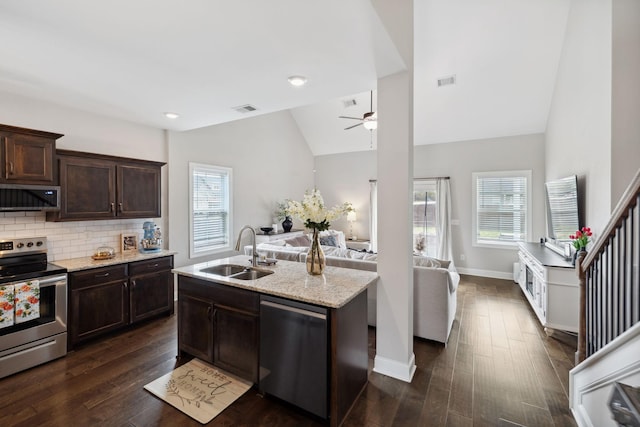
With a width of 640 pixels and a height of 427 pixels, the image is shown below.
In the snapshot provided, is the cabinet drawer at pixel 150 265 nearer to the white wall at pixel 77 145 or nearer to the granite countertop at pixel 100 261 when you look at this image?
the granite countertop at pixel 100 261

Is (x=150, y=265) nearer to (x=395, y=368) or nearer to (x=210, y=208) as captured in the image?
(x=210, y=208)

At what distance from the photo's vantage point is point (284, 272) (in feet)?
9.05

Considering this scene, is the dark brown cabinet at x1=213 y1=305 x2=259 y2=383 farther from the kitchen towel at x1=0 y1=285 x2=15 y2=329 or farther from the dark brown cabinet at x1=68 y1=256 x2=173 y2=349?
the kitchen towel at x1=0 y1=285 x2=15 y2=329

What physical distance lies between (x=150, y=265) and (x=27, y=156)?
65.7 inches

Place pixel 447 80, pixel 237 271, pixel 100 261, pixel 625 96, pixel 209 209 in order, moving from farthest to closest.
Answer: pixel 209 209, pixel 447 80, pixel 100 261, pixel 237 271, pixel 625 96

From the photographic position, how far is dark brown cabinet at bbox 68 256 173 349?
300cm

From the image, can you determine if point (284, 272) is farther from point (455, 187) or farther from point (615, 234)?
point (455, 187)

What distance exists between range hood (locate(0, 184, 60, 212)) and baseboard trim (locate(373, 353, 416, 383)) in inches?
148

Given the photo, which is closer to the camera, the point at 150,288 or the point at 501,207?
the point at 150,288

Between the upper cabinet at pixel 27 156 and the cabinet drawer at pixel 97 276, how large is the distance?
3.40ft

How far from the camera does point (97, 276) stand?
3.15 metres

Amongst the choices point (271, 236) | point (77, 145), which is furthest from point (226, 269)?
point (271, 236)

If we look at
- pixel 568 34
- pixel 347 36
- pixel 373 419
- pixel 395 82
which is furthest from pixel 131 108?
pixel 568 34

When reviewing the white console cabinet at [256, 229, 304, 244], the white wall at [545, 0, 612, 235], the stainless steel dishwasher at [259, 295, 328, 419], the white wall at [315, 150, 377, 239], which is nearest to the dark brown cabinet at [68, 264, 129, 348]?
the stainless steel dishwasher at [259, 295, 328, 419]
